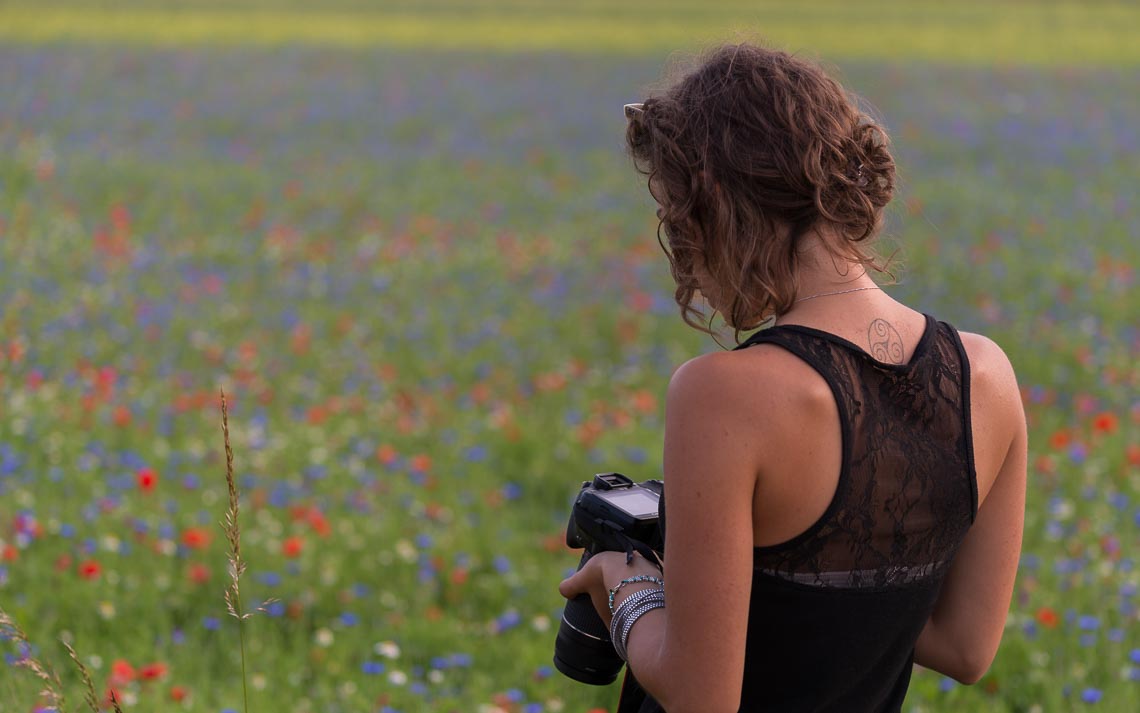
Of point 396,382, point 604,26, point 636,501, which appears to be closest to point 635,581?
point 636,501

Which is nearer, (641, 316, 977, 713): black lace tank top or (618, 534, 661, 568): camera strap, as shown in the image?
(641, 316, 977, 713): black lace tank top

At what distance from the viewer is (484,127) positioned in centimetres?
1653

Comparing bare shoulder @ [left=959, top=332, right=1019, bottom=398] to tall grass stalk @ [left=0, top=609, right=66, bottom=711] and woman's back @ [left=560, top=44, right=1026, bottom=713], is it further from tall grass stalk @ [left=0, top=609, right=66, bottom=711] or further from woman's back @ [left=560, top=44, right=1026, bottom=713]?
tall grass stalk @ [left=0, top=609, right=66, bottom=711]

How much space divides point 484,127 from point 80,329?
32.3ft

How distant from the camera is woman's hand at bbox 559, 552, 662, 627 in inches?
69.3

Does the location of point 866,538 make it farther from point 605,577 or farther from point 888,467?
point 605,577

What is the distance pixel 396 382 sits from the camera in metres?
6.84

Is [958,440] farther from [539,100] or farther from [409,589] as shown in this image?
[539,100]


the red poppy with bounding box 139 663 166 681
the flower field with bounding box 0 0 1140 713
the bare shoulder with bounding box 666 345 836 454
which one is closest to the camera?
the bare shoulder with bounding box 666 345 836 454

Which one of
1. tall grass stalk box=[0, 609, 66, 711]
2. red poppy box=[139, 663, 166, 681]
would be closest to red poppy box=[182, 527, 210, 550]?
red poppy box=[139, 663, 166, 681]

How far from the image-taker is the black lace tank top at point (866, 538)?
1.60 m

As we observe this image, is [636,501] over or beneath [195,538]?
over

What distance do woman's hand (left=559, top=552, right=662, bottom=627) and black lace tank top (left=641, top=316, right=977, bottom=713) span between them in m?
0.17

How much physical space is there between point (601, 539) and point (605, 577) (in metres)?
0.08
